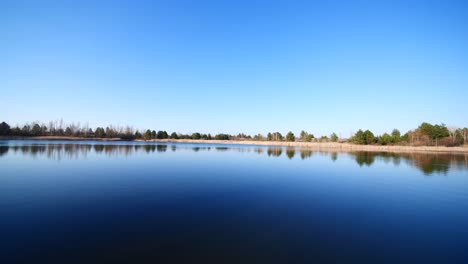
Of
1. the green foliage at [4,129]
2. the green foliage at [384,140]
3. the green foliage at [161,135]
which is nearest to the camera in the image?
the green foliage at [4,129]

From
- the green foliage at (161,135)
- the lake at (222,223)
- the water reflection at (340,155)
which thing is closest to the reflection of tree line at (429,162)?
the water reflection at (340,155)

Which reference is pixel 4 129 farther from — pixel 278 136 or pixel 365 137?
pixel 365 137

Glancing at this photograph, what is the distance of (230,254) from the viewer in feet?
12.8

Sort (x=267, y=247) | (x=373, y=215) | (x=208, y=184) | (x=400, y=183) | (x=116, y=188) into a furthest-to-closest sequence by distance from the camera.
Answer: (x=400, y=183) → (x=208, y=184) → (x=116, y=188) → (x=373, y=215) → (x=267, y=247)

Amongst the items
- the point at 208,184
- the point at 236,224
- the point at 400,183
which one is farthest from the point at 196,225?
the point at 400,183

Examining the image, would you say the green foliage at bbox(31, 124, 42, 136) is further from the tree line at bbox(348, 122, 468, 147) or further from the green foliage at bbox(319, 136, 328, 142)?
the tree line at bbox(348, 122, 468, 147)

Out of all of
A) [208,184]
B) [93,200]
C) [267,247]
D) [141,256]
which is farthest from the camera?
[208,184]

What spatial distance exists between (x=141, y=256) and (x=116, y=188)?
18.7 feet

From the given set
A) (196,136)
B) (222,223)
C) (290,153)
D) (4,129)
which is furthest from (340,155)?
(196,136)

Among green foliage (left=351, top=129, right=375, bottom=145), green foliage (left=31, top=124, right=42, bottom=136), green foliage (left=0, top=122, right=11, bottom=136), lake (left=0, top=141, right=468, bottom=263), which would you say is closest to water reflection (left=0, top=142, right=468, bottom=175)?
lake (left=0, top=141, right=468, bottom=263)

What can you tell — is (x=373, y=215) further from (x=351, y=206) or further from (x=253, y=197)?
(x=253, y=197)

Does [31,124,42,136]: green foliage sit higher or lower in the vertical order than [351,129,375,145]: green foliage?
higher

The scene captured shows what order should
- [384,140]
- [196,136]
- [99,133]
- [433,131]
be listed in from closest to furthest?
1. [433,131]
2. [384,140]
3. [99,133]
4. [196,136]

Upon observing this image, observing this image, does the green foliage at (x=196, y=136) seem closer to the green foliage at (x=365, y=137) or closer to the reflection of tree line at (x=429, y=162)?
the green foliage at (x=365, y=137)
